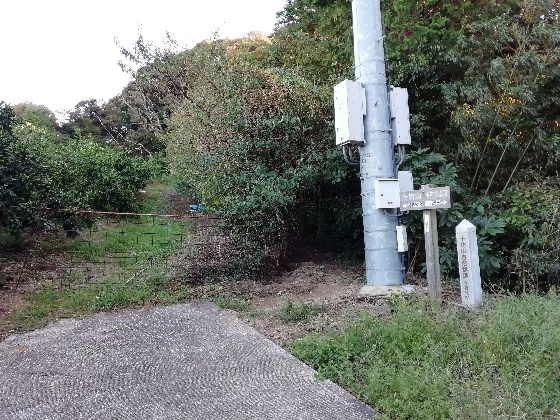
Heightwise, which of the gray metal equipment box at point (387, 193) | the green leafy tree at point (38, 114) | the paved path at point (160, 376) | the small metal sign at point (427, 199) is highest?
the green leafy tree at point (38, 114)

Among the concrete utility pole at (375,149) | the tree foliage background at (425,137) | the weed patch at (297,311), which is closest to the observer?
the weed patch at (297,311)

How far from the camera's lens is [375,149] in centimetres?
660

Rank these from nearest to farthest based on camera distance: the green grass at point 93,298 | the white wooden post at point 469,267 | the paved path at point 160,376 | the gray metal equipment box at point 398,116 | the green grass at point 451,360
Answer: the green grass at point 451,360 < the paved path at point 160,376 < the white wooden post at point 469,267 < the green grass at point 93,298 < the gray metal equipment box at point 398,116

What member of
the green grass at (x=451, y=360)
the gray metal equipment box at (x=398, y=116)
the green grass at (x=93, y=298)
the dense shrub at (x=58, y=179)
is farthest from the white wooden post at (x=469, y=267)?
the dense shrub at (x=58, y=179)

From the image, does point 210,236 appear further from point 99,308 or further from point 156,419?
point 156,419

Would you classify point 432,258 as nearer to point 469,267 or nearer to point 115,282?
point 469,267

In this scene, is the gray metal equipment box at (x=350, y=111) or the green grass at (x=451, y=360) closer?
the green grass at (x=451, y=360)

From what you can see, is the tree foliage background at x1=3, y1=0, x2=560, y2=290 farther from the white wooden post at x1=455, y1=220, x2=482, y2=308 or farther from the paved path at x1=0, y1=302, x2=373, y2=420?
the paved path at x1=0, y1=302, x2=373, y2=420

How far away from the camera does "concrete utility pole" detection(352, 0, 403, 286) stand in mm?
6531

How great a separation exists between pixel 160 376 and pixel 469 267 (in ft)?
10.8

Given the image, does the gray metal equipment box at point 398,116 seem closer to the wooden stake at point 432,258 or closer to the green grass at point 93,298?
the wooden stake at point 432,258

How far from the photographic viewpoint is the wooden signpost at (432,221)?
5266mm

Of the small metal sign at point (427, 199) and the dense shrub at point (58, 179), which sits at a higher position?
the dense shrub at point (58, 179)

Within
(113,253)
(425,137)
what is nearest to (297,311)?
(113,253)
